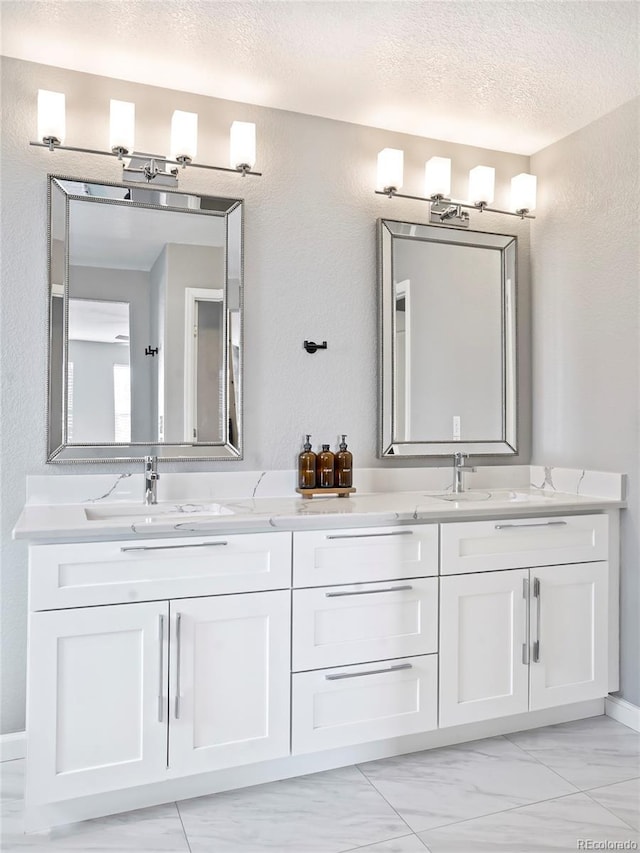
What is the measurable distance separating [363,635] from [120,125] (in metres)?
1.95

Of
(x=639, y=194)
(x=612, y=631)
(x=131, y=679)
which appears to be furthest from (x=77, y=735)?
(x=639, y=194)

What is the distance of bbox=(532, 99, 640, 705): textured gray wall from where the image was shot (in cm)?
256

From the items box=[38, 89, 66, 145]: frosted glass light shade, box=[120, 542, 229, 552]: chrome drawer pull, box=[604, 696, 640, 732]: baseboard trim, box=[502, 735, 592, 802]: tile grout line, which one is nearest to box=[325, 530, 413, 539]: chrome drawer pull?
box=[120, 542, 229, 552]: chrome drawer pull

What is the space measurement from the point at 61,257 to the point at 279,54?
3.40 ft

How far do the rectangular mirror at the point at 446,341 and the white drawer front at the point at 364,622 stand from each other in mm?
726

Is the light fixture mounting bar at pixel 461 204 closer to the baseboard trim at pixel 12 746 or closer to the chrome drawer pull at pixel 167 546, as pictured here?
the chrome drawer pull at pixel 167 546

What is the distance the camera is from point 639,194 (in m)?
2.52

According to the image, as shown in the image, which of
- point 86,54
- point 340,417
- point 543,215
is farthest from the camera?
point 543,215

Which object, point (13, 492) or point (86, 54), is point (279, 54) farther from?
point (13, 492)

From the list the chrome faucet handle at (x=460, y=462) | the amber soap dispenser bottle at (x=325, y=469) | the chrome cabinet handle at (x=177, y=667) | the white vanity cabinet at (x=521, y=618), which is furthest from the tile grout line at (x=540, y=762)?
the chrome cabinet handle at (x=177, y=667)

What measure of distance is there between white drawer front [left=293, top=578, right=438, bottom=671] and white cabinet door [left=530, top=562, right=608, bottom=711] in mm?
459

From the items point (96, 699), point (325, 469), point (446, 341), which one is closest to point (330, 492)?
point (325, 469)

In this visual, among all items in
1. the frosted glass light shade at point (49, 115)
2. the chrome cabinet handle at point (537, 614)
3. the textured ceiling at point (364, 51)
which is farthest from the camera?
the chrome cabinet handle at point (537, 614)

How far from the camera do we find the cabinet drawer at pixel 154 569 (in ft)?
5.90
